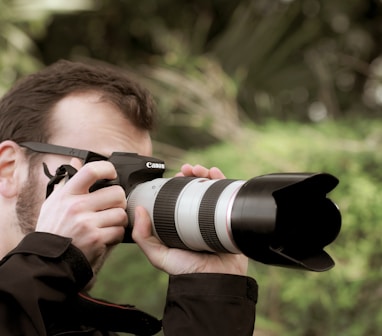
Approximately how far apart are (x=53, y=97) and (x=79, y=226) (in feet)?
1.58

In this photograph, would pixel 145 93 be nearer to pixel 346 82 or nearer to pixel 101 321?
pixel 101 321

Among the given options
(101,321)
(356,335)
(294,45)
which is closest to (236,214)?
(101,321)

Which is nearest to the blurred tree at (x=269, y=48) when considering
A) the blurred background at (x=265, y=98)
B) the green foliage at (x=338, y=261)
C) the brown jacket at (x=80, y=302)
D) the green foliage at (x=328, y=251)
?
the blurred background at (x=265, y=98)

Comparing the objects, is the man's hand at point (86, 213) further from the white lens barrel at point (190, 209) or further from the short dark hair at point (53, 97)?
the short dark hair at point (53, 97)

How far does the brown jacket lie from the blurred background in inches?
37.4

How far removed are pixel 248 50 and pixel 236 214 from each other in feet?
8.43

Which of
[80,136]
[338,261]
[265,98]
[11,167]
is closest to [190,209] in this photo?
[80,136]

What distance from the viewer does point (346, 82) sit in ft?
13.8

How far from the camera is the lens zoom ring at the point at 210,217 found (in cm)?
122

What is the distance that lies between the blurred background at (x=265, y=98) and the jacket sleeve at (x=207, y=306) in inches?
38.1

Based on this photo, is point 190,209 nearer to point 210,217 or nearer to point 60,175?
point 210,217

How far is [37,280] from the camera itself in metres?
1.16

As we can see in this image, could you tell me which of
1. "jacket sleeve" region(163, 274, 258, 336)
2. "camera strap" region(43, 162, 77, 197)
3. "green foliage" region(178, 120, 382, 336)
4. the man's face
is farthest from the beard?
"green foliage" region(178, 120, 382, 336)

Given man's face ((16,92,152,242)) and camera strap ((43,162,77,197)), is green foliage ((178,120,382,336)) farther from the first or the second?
camera strap ((43,162,77,197))
